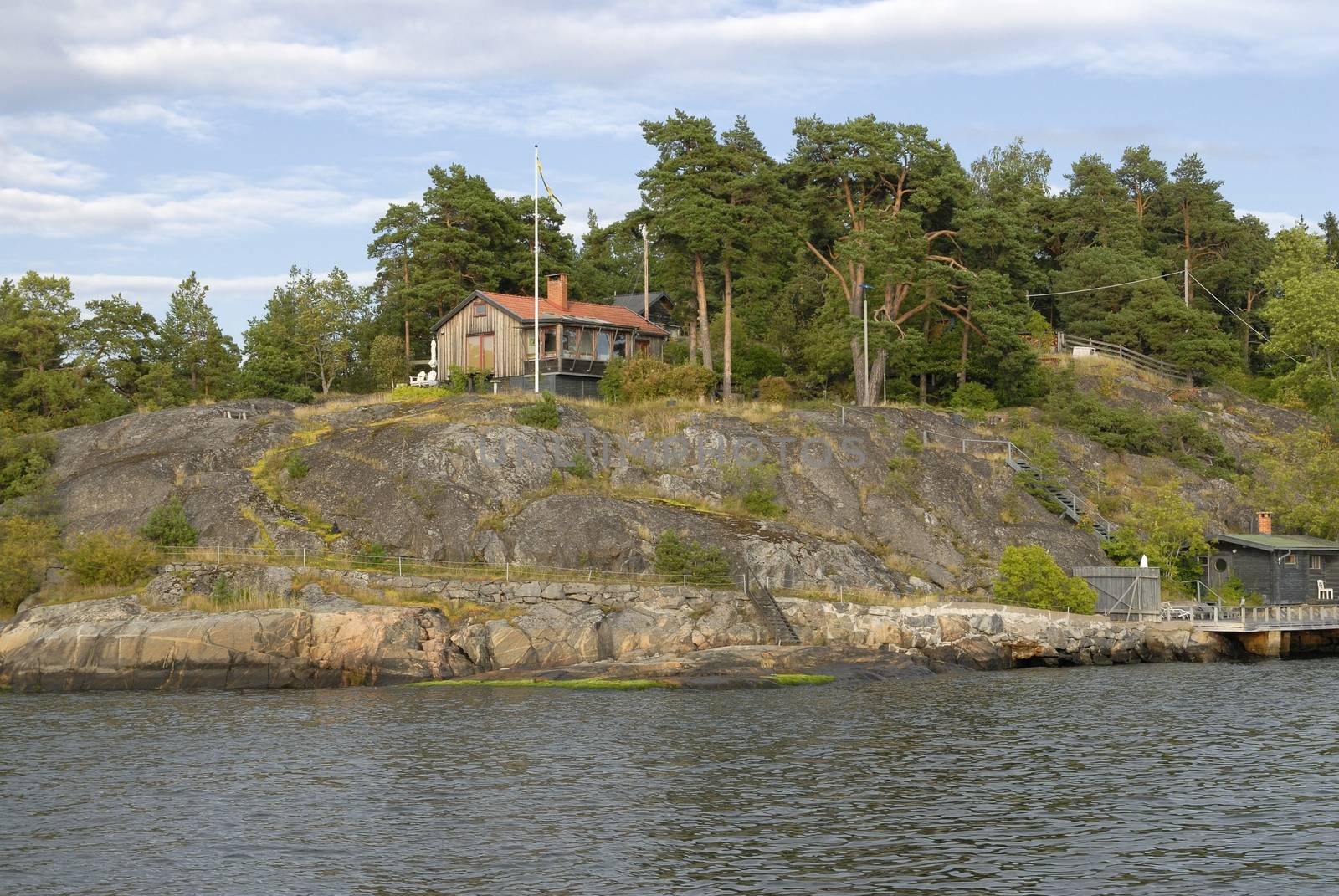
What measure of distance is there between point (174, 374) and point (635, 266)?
53.8 meters

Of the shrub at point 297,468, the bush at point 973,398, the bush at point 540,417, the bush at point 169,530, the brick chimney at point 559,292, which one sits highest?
the brick chimney at point 559,292

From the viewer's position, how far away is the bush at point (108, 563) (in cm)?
5525

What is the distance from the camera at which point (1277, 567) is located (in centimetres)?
6725

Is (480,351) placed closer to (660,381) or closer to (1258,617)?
(660,381)

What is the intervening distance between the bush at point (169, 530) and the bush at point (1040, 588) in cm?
3729

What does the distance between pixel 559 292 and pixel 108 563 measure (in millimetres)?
34121

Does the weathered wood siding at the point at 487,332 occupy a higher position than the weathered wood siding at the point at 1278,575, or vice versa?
the weathered wood siding at the point at 487,332

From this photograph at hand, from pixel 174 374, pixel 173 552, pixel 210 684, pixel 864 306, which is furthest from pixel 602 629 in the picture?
pixel 174 374

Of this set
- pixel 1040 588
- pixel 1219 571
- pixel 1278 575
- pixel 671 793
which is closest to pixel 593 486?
pixel 1040 588

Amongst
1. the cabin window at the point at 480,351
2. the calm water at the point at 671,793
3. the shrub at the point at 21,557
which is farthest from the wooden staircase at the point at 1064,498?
the shrub at the point at 21,557

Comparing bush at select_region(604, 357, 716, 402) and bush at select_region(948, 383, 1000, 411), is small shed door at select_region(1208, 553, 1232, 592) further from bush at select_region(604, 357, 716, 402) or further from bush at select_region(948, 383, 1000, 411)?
bush at select_region(604, 357, 716, 402)

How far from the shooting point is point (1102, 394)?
86.4 m

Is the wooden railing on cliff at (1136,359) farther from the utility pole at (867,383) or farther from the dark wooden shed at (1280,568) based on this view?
the dark wooden shed at (1280,568)

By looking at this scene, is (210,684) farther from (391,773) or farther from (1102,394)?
(1102,394)
